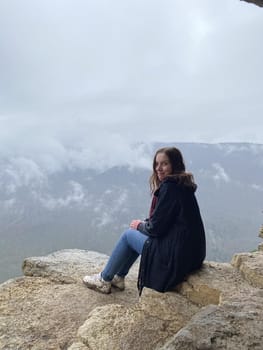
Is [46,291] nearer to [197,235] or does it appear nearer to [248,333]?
[197,235]

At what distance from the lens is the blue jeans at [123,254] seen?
7.74 m

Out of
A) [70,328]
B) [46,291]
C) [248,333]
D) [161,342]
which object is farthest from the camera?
[46,291]

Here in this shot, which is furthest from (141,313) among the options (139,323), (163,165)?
(163,165)

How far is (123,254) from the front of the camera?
8.02 meters

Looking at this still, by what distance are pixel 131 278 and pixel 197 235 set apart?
3107 mm

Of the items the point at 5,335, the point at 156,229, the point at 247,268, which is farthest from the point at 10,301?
the point at 247,268

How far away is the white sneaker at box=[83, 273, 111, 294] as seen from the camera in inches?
319

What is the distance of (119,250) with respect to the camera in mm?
8008

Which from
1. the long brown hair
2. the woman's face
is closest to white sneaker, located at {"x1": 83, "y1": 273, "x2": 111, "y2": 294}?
the long brown hair

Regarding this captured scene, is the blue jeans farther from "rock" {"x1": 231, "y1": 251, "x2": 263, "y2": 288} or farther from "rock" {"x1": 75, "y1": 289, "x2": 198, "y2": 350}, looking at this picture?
"rock" {"x1": 231, "y1": 251, "x2": 263, "y2": 288}

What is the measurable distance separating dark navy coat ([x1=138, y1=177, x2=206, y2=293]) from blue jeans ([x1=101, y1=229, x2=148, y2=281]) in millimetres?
596

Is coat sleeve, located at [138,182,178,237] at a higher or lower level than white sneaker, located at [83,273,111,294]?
higher

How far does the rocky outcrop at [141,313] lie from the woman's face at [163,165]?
2068 mm

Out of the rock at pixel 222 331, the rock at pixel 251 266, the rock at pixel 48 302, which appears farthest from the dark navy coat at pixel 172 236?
the rock at pixel 222 331
